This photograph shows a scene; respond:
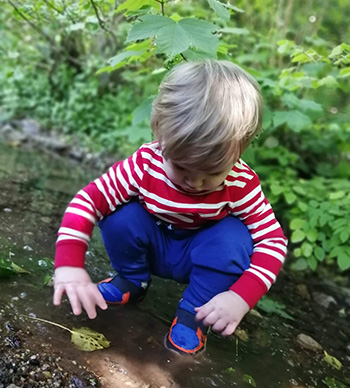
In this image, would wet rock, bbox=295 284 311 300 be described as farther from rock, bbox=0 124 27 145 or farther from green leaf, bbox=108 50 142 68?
rock, bbox=0 124 27 145

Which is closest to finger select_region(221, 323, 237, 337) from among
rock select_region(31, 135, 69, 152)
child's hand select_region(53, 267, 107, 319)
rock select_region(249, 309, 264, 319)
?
child's hand select_region(53, 267, 107, 319)

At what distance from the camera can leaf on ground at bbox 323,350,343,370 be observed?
4.84 feet

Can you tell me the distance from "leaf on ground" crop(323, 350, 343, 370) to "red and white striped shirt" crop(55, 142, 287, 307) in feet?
1.47

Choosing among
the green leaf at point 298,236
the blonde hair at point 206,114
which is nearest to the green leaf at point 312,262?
the green leaf at point 298,236

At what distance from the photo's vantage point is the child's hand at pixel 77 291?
1.09m

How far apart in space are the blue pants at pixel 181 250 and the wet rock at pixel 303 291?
2.99 ft

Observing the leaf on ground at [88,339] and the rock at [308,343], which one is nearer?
the leaf on ground at [88,339]

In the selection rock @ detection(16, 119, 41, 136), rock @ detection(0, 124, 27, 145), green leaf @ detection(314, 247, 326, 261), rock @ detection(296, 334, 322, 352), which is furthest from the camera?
rock @ detection(16, 119, 41, 136)

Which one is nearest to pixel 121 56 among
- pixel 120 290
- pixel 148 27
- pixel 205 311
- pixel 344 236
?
pixel 148 27

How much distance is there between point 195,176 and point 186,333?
522mm

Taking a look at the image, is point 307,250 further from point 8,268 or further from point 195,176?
point 8,268

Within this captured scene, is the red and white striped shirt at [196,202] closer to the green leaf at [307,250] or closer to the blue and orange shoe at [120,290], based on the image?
the blue and orange shoe at [120,290]

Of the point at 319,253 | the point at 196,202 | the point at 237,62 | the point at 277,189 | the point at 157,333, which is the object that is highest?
the point at 237,62

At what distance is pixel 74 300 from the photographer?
1.09 metres
